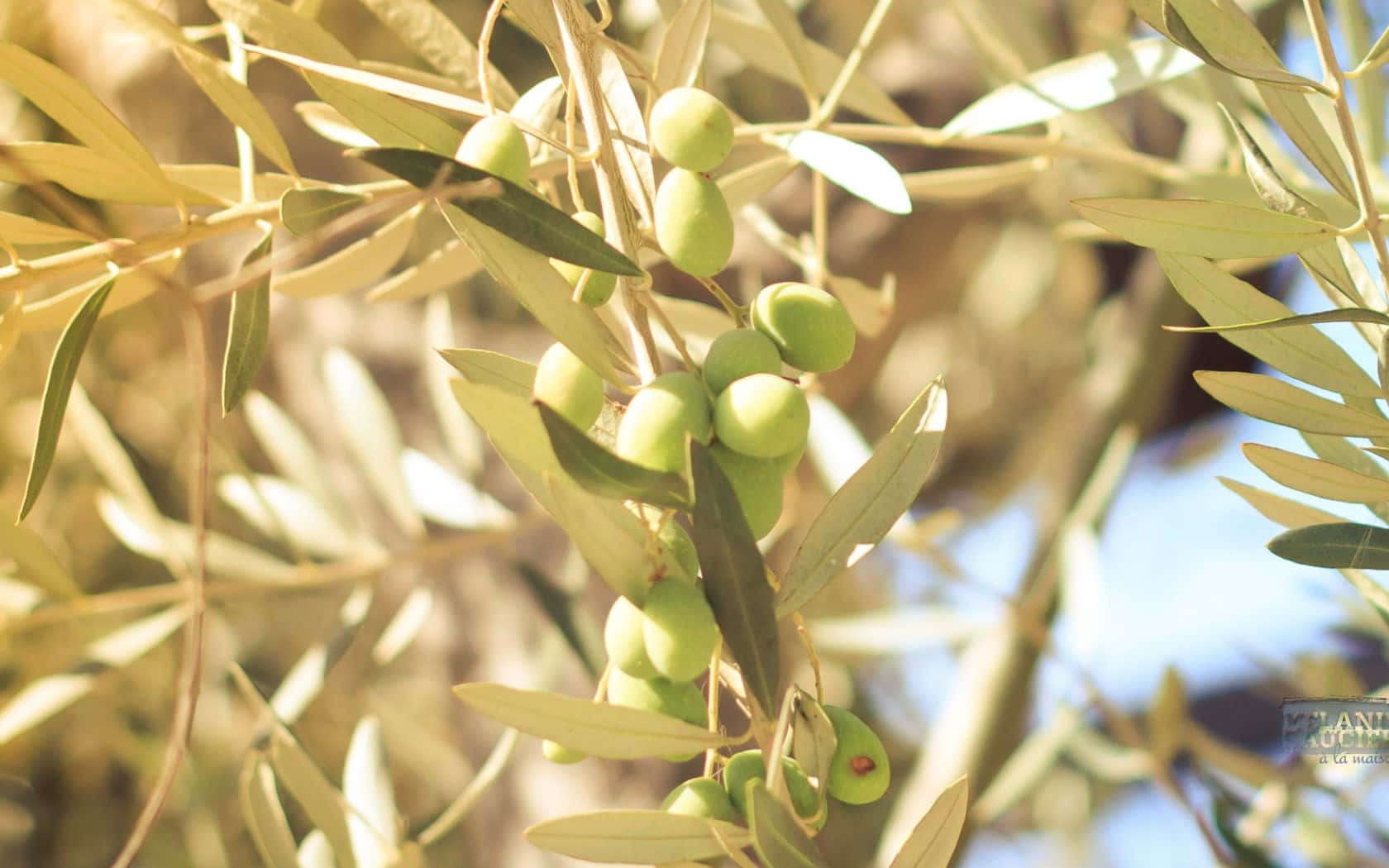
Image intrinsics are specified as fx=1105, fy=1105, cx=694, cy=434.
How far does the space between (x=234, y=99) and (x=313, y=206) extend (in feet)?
0.29

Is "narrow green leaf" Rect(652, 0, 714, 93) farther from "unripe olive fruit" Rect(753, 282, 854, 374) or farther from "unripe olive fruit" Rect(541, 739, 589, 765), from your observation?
"unripe olive fruit" Rect(541, 739, 589, 765)

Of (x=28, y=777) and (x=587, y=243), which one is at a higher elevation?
(x=587, y=243)

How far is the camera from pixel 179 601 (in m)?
0.62

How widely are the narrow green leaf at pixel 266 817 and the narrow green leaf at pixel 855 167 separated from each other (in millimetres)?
303

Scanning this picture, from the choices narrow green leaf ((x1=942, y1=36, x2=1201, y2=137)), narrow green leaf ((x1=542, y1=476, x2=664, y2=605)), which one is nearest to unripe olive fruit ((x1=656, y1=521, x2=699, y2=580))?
narrow green leaf ((x1=542, y1=476, x2=664, y2=605))

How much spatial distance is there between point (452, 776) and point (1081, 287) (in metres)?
0.92

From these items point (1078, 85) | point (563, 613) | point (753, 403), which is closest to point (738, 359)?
point (753, 403)

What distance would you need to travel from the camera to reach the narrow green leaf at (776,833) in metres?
0.23

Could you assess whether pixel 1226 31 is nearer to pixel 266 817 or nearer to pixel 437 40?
pixel 437 40

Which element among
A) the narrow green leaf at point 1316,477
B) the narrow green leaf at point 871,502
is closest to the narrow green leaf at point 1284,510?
the narrow green leaf at point 1316,477

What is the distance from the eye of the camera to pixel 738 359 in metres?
0.26

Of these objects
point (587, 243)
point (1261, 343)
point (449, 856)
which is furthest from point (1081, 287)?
point (587, 243)

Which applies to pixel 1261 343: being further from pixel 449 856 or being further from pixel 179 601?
pixel 449 856

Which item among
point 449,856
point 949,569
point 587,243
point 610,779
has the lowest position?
point 449,856
